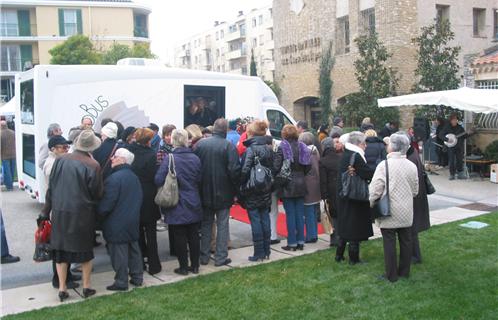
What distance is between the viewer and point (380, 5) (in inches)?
845

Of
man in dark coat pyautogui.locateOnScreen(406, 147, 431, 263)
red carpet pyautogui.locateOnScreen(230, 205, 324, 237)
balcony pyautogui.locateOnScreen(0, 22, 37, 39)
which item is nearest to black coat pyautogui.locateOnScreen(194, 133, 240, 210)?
red carpet pyautogui.locateOnScreen(230, 205, 324, 237)

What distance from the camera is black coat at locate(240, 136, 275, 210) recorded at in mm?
6781

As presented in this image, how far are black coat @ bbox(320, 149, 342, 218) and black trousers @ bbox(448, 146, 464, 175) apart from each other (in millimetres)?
8059

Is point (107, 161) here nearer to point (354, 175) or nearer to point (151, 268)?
point (151, 268)

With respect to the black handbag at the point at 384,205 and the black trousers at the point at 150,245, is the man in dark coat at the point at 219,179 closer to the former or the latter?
the black trousers at the point at 150,245

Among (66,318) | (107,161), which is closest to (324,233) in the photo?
(107,161)

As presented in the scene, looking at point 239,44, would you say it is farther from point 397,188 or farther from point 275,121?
point 397,188

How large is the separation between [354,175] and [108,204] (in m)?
2.87

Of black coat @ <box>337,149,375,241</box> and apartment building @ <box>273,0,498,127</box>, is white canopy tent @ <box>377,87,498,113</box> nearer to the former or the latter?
apartment building @ <box>273,0,498,127</box>

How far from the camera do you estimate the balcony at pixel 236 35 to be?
7319cm

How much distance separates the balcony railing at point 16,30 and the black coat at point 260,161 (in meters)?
42.8

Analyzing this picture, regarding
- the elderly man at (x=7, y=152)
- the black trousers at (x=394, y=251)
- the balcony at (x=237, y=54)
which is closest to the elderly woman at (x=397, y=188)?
the black trousers at (x=394, y=251)

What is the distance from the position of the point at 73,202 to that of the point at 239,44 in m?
71.5

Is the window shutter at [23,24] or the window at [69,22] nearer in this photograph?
the window shutter at [23,24]
